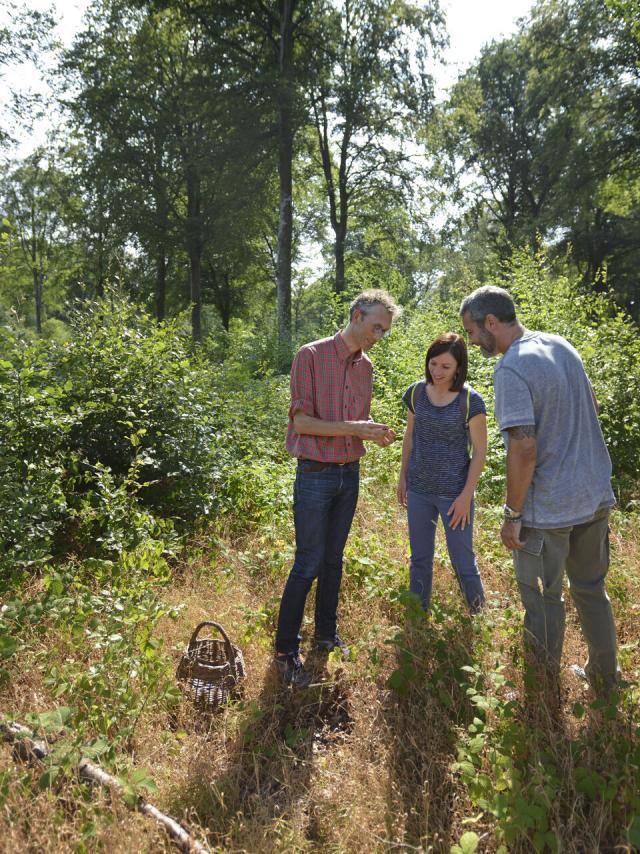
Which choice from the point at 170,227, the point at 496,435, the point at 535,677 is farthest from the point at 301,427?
the point at 170,227

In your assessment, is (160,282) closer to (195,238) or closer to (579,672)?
(195,238)

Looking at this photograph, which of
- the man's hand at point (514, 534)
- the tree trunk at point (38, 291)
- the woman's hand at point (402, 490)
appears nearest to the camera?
the man's hand at point (514, 534)

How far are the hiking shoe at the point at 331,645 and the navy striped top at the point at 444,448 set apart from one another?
1.08m

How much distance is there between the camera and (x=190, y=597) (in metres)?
4.10

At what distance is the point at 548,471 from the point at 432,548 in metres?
1.21

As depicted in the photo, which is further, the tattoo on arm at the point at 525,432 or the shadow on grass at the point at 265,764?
the tattoo on arm at the point at 525,432

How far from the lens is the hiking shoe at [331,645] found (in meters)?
3.58

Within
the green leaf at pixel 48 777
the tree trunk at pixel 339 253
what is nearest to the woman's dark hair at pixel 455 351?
the green leaf at pixel 48 777

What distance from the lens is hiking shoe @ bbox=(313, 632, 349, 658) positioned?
3.58 meters

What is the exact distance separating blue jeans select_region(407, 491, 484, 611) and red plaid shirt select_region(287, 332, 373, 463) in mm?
594

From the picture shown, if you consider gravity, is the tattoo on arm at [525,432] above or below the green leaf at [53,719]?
above

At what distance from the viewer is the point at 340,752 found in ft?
9.09

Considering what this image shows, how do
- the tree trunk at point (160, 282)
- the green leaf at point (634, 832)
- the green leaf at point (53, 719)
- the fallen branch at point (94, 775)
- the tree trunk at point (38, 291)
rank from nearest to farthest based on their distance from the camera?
the green leaf at point (634, 832), the fallen branch at point (94, 775), the green leaf at point (53, 719), the tree trunk at point (160, 282), the tree trunk at point (38, 291)

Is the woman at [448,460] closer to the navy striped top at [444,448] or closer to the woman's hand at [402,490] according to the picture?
the navy striped top at [444,448]
